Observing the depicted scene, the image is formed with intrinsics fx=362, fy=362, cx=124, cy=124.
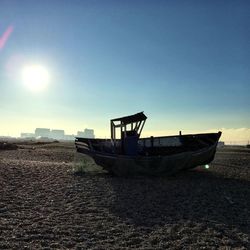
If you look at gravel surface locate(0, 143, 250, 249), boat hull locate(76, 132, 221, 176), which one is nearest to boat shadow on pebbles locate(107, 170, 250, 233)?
gravel surface locate(0, 143, 250, 249)

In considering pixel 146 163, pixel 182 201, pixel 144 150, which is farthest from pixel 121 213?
pixel 144 150

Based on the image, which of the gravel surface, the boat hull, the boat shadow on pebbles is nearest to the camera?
the gravel surface

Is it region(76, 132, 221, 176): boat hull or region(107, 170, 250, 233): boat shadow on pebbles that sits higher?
region(76, 132, 221, 176): boat hull

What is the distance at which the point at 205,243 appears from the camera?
8570mm

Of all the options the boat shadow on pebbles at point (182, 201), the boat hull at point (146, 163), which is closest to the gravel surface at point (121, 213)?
the boat shadow on pebbles at point (182, 201)

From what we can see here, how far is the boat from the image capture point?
20656 mm

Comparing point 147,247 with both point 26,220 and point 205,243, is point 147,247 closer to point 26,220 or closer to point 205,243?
point 205,243

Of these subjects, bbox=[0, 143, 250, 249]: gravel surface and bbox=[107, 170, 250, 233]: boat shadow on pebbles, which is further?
bbox=[107, 170, 250, 233]: boat shadow on pebbles

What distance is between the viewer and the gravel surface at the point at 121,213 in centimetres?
865

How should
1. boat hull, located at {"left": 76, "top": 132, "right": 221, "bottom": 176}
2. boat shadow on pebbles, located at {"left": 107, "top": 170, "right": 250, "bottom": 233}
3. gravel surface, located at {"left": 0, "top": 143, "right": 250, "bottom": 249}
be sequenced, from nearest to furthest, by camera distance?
gravel surface, located at {"left": 0, "top": 143, "right": 250, "bottom": 249} < boat shadow on pebbles, located at {"left": 107, "top": 170, "right": 250, "bottom": 233} < boat hull, located at {"left": 76, "top": 132, "right": 221, "bottom": 176}

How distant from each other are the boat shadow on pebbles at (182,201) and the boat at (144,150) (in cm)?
122

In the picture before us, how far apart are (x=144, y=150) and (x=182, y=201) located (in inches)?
451

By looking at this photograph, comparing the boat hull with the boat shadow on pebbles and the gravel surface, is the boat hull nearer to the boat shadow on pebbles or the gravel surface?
the boat shadow on pebbles

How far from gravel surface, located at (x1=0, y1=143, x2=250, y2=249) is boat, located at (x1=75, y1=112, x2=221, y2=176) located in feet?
6.58
